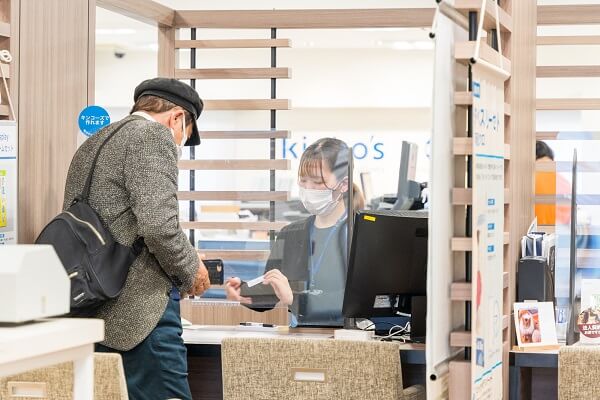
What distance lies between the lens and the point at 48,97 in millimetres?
3850

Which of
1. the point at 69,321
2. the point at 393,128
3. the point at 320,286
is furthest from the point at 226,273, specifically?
the point at 393,128

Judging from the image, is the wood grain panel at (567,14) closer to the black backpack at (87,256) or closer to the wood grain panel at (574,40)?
the wood grain panel at (574,40)

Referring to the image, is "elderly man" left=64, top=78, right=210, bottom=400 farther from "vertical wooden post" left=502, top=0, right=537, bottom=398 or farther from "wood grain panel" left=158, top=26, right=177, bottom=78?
"wood grain panel" left=158, top=26, right=177, bottom=78

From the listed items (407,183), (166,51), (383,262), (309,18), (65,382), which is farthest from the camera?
(407,183)

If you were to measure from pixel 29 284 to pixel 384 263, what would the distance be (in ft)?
7.39

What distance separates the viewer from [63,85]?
13.0ft

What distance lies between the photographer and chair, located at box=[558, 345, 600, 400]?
2.76 m

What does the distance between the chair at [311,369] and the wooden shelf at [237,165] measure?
92.3 inches

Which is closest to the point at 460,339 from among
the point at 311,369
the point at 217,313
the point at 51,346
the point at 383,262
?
the point at 311,369

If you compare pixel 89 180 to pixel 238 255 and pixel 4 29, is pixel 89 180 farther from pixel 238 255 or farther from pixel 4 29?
pixel 238 255

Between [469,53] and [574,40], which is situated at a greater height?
[574,40]

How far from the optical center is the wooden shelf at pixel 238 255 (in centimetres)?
533

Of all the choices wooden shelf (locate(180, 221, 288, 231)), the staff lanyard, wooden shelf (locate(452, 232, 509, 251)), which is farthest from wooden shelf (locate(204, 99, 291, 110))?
wooden shelf (locate(452, 232, 509, 251))

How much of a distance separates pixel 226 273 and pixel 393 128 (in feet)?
28.7
